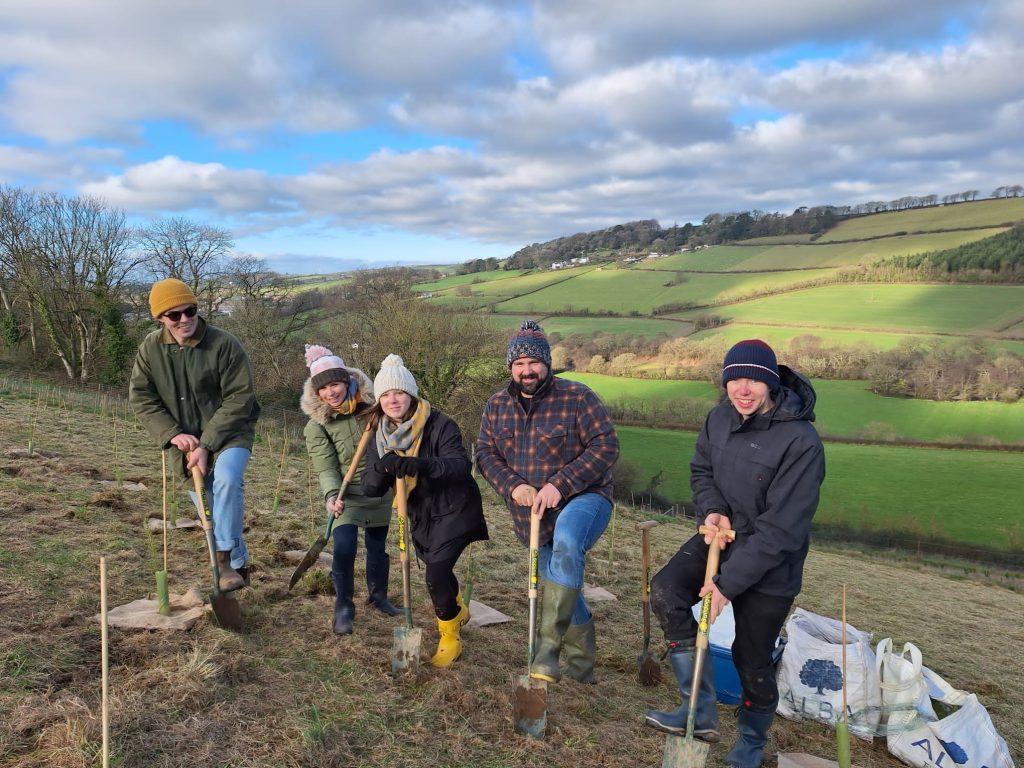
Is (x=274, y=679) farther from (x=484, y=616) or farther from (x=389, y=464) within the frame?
(x=484, y=616)

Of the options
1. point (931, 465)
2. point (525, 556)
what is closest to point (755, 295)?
point (931, 465)

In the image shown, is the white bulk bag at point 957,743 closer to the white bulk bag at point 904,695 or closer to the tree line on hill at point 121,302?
the white bulk bag at point 904,695

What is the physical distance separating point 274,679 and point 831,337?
149ft

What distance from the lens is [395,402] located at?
376cm

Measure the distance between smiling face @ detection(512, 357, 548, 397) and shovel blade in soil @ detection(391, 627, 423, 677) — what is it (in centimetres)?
163

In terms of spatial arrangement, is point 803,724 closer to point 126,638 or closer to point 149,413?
point 126,638

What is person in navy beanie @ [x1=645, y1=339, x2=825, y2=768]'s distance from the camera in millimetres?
2889

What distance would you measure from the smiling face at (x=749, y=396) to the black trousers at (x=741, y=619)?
82 centimetres

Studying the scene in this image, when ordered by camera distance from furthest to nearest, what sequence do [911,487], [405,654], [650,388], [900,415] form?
[650,388], [900,415], [911,487], [405,654]

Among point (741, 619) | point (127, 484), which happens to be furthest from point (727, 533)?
point (127, 484)

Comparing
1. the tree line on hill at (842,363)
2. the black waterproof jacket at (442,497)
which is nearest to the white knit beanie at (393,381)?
the black waterproof jacket at (442,497)

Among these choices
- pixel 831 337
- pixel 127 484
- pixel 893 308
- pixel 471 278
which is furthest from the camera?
pixel 471 278

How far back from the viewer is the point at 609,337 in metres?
45.4

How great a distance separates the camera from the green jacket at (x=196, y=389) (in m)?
4.16
